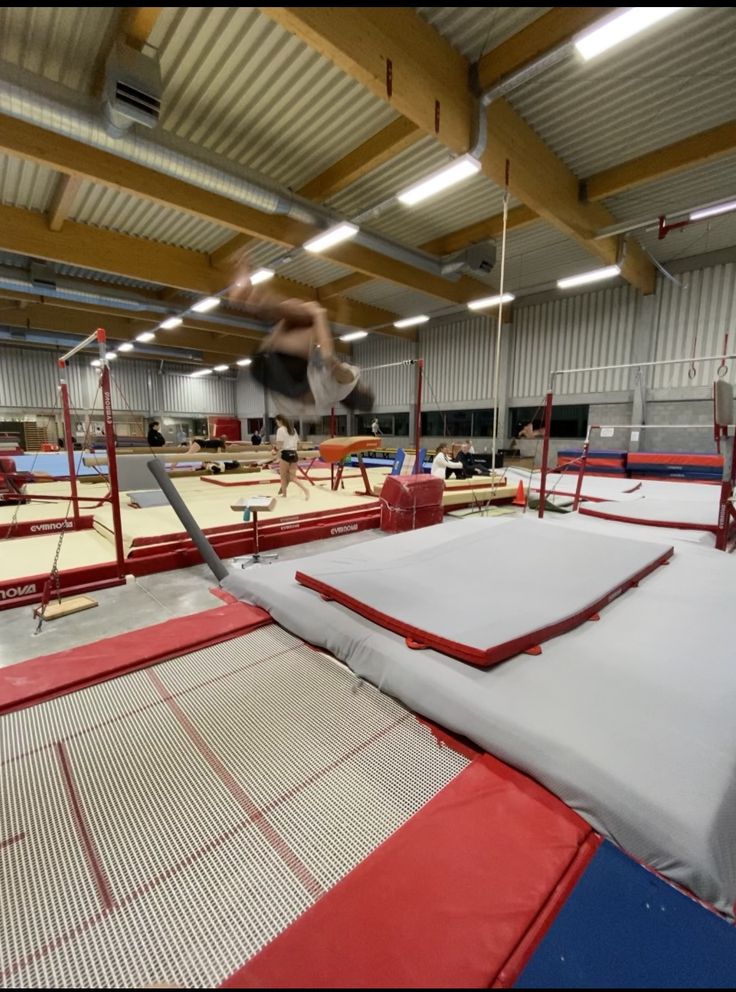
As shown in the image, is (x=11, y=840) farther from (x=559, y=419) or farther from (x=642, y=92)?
(x=559, y=419)

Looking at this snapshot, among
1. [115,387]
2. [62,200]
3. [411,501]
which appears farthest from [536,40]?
[115,387]

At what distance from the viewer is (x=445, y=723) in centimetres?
151

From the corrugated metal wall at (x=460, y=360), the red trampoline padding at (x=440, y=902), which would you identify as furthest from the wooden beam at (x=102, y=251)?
the corrugated metal wall at (x=460, y=360)

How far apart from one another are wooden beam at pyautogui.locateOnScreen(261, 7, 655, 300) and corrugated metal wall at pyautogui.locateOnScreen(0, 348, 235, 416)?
1167cm

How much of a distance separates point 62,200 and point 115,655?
22.9 feet

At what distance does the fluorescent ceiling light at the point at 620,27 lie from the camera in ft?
9.59

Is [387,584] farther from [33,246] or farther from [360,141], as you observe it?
[33,246]

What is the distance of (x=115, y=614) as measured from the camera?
112 inches

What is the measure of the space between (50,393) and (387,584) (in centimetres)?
1903

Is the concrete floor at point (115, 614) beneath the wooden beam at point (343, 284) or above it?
beneath

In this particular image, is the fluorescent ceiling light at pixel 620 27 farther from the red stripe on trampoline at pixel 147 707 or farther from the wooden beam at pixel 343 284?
the wooden beam at pixel 343 284

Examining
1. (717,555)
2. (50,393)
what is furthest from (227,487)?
(50,393)

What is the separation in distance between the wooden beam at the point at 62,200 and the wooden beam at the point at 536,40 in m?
4.94

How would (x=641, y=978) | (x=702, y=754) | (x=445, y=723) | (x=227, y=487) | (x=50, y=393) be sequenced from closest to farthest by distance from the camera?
(x=641, y=978), (x=702, y=754), (x=445, y=723), (x=227, y=487), (x=50, y=393)
